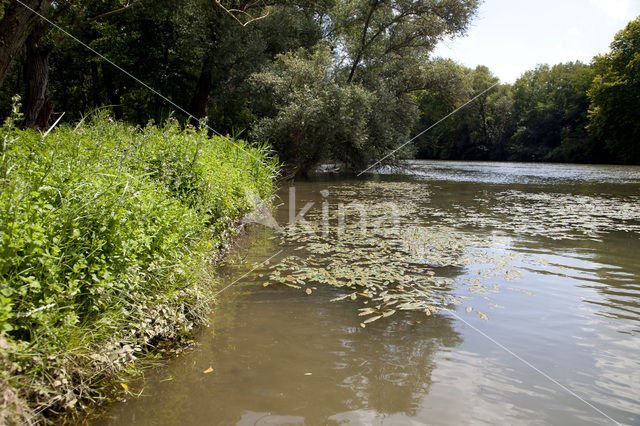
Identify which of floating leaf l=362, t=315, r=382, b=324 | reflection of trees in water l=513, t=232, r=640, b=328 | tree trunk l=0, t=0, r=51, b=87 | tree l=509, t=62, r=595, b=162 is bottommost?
floating leaf l=362, t=315, r=382, b=324

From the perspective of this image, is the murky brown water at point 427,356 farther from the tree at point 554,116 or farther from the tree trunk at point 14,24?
the tree at point 554,116

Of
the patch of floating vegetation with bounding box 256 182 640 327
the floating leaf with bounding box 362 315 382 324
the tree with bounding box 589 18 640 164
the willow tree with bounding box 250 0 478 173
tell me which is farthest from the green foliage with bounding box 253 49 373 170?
the tree with bounding box 589 18 640 164

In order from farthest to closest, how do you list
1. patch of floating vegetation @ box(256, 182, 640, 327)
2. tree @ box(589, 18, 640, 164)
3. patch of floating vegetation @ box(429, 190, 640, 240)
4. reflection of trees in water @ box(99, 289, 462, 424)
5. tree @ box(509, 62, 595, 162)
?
1. tree @ box(509, 62, 595, 162)
2. tree @ box(589, 18, 640, 164)
3. patch of floating vegetation @ box(429, 190, 640, 240)
4. patch of floating vegetation @ box(256, 182, 640, 327)
5. reflection of trees in water @ box(99, 289, 462, 424)

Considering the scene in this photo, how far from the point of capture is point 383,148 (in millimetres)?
23703

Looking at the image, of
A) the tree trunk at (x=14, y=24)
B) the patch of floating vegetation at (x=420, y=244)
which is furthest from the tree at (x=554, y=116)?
the tree trunk at (x=14, y=24)

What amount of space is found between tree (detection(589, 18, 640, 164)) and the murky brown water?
173 feet

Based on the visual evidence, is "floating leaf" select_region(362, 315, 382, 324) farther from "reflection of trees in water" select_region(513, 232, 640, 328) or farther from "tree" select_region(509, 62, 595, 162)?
"tree" select_region(509, 62, 595, 162)

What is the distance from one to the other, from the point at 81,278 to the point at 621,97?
59373 mm

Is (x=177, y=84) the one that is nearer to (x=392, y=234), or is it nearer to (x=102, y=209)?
(x=392, y=234)

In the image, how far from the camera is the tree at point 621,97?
46.4 meters

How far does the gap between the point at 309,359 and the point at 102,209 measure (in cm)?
204

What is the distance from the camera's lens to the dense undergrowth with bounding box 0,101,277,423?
7.66 ft

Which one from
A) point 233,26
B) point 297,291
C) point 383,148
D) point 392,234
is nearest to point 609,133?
point 383,148

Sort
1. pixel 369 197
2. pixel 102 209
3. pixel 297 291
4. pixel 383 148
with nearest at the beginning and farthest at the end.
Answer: pixel 102 209 < pixel 297 291 < pixel 369 197 < pixel 383 148
